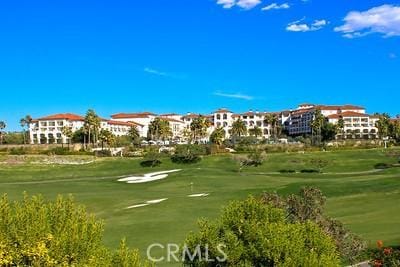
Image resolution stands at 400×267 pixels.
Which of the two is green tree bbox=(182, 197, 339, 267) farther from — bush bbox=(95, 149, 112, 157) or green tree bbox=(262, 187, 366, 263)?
bush bbox=(95, 149, 112, 157)

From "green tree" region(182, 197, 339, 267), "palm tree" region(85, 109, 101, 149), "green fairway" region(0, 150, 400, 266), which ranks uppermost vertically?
→ "palm tree" region(85, 109, 101, 149)

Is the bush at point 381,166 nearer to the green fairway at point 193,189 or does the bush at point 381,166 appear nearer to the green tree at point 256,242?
the green fairway at point 193,189

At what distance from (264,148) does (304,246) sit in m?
115

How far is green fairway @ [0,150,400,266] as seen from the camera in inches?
1593

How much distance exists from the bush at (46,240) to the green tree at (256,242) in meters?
3.55

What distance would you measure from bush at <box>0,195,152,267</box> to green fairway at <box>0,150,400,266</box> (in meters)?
16.6

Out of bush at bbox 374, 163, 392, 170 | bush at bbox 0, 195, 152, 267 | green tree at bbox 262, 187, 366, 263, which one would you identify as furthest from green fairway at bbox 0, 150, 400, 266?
bush at bbox 0, 195, 152, 267

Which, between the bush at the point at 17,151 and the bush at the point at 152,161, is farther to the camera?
the bush at the point at 17,151

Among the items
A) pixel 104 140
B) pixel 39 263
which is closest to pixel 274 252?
pixel 39 263

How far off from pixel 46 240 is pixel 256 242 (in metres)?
7.03

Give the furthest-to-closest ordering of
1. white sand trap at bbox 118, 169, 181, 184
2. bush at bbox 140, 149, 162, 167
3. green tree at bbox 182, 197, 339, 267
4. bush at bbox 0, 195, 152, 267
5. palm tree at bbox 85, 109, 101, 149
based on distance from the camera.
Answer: palm tree at bbox 85, 109, 101, 149 < bush at bbox 140, 149, 162, 167 < white sand trap at bbox 118, 169, 181, 184 < green tree at bbox 182, 197, 339, 267 < bush at bbox 0, 195, 152, 267

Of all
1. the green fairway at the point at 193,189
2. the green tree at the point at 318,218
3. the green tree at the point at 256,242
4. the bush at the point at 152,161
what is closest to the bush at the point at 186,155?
the green fairway at the point at 193,189

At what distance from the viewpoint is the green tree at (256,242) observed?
17.6 meters

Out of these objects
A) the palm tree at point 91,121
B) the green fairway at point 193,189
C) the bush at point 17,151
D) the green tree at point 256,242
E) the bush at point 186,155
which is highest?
the palm tree at point 91,121
